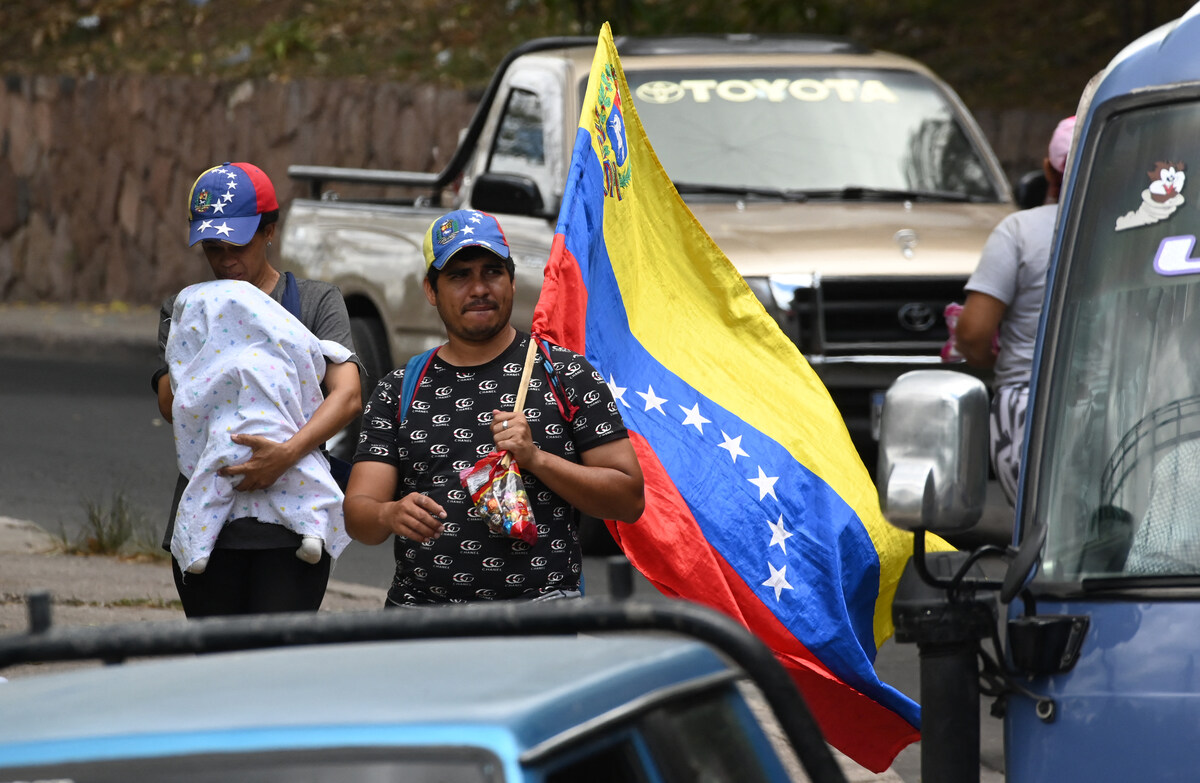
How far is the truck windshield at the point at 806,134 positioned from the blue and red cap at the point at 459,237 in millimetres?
4634

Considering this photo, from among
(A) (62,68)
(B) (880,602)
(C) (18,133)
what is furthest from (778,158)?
(A) (62,68)

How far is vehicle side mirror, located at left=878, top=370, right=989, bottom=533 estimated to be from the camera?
10.2 feet

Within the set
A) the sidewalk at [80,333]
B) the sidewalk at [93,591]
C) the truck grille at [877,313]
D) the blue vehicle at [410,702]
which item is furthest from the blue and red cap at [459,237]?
the sidewalk at [80,333]

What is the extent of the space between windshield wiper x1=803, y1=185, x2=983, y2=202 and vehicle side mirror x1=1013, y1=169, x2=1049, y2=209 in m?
0.77

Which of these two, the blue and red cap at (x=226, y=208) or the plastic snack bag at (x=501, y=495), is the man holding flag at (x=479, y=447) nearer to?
the plastic snack bag at (x=501, y=495)

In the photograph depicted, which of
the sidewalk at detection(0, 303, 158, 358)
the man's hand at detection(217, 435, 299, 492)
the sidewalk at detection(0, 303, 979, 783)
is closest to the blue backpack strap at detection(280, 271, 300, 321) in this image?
the man's hand at detection(217, 435, 299, 492)

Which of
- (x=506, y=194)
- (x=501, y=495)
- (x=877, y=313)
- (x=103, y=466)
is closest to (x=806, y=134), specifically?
(x=877, y=313)

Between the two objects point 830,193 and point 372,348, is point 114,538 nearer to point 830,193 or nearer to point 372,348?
point 372,348

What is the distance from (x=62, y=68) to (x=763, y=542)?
17544mm

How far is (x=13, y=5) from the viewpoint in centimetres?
2220

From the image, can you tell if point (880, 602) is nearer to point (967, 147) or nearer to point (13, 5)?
point (967, 147)

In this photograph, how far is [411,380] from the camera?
4102 millimetres

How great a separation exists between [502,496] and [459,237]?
635 millimetres

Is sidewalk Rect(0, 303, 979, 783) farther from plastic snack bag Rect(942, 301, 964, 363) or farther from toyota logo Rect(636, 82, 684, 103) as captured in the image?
toyota logo Rect(636, 82, 684, 103)
